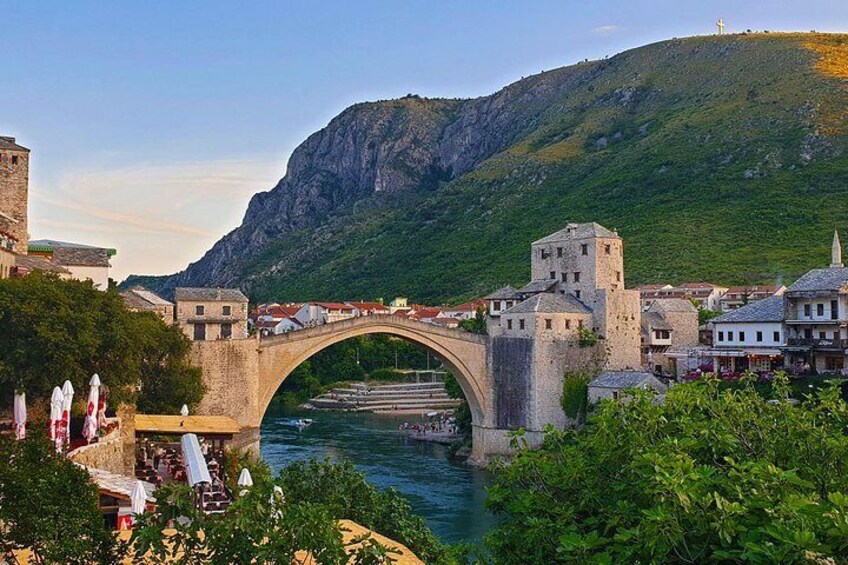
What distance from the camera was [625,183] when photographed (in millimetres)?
88500

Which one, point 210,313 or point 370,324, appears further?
point 370,324

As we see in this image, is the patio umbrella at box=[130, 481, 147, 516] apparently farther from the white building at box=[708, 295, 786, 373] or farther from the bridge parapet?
the white building at box=[708, 295, 786, 373]

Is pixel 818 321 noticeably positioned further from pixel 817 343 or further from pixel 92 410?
pixel 92 410

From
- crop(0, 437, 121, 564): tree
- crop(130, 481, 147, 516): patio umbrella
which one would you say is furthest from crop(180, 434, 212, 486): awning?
crop(0, 437, 121, 564): tree

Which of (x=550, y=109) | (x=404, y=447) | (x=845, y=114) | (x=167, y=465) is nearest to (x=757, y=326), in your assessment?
(x=404, y=447)

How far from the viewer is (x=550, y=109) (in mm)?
144000

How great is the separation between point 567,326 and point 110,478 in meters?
26.0

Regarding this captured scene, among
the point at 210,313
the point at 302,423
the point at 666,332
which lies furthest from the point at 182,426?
the point at 302,423

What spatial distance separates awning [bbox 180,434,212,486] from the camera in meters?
16.9

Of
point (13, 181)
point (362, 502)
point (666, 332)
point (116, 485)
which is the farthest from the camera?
point (666, 332)

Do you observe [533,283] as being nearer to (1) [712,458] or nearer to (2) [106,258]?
(2) [106,258]

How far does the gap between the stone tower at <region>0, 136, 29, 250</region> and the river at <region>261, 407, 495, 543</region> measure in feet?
50.1

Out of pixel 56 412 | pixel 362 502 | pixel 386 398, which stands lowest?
pixel 386 398

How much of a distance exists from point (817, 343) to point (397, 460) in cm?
2003
